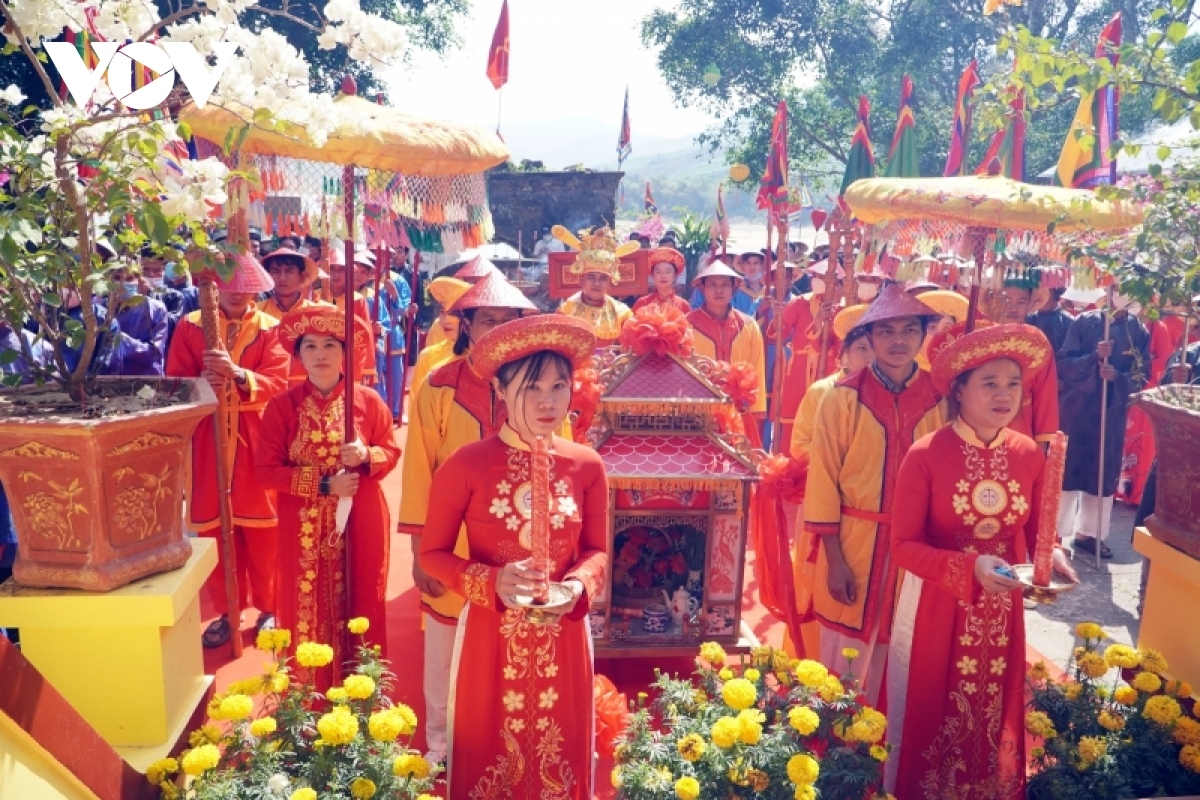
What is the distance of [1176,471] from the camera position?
2.50m

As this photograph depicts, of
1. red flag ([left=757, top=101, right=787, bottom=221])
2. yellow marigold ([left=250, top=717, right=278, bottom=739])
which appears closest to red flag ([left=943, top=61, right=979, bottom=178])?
red flag ([left=757, top=101, right=787, bottom=221])

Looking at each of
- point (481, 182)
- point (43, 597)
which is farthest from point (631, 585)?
point (43, 597)

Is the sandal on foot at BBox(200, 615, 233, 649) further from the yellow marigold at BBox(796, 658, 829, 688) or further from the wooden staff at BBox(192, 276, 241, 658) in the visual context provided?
the yellow marigold at BBox(796, 658, 829, 688)

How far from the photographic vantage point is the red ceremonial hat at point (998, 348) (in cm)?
272

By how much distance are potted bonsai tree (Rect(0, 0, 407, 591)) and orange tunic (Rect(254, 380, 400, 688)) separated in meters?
1.49

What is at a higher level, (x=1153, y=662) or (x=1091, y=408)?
(x=1091, y=408)

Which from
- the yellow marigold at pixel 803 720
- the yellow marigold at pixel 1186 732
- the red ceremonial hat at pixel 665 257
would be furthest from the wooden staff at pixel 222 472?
the red ceremonial hat at pixel 665 257

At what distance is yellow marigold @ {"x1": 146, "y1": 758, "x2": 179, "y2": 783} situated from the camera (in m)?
1.86

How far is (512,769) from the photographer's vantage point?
2539 millimetres

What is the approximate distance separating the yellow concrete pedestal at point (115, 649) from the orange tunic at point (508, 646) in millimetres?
736

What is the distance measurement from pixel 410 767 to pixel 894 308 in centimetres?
246

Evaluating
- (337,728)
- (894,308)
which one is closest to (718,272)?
(894,308)

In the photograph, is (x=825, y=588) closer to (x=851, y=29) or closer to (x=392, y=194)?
(x=392, y=194)

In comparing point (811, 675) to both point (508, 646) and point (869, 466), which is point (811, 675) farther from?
point (869, 466)
